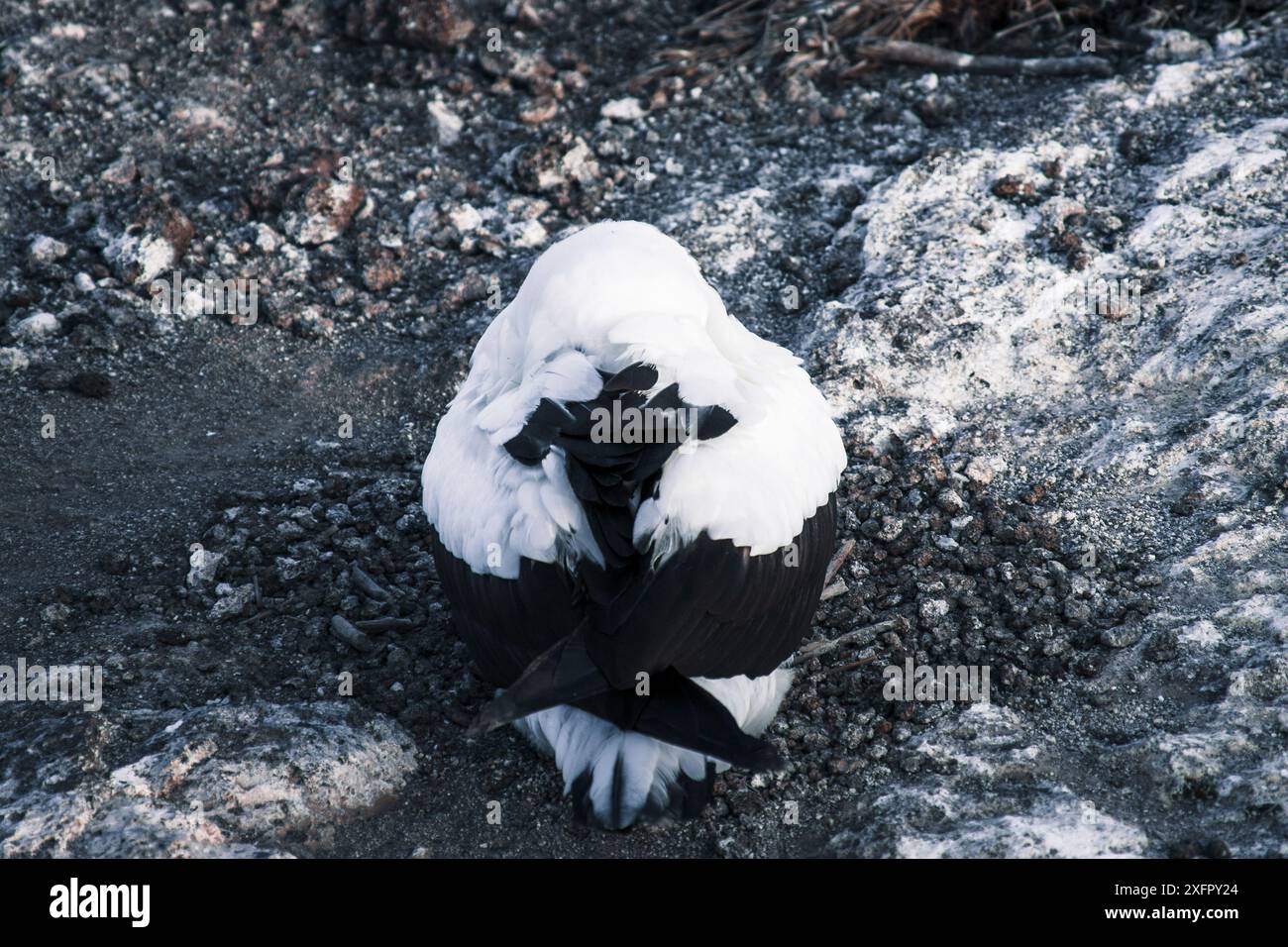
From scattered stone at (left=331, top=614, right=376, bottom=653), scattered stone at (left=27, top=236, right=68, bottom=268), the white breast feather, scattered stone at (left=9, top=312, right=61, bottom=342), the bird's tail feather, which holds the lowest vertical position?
the bird's tail feather

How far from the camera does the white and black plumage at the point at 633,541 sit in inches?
131

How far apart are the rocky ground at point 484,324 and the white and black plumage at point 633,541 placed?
0.30 metres

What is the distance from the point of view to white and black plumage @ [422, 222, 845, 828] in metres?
3.33

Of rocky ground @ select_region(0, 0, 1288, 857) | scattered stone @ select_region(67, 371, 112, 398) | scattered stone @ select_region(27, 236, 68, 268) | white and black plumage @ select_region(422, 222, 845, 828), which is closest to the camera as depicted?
white and black plumage @ select_region(422, 222, 845, 828)

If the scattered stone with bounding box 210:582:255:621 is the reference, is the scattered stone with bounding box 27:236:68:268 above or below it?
above

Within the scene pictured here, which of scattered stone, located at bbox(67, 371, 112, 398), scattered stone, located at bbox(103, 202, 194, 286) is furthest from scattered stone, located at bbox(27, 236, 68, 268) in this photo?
scattered stone, located at bbox(67, 371, 112, 398)

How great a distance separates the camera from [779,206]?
230 inches

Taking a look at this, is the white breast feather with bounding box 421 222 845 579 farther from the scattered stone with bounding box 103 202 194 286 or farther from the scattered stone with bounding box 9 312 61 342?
the scattered stone with bounding box 9 312 61 342

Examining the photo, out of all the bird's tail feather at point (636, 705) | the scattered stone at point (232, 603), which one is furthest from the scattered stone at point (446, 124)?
the bird's tail feather at point (636, 705)

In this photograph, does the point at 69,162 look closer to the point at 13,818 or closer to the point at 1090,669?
the point at 13,818

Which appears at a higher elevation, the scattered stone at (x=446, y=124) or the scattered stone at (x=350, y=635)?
the scattered stone at (x=446, y=124)

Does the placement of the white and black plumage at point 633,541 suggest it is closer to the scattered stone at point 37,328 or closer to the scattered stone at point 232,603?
the scattered stone at point 232,603

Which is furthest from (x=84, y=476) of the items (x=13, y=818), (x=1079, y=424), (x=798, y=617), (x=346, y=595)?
(x=1079, y=424)

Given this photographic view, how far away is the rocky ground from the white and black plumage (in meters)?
0.30
